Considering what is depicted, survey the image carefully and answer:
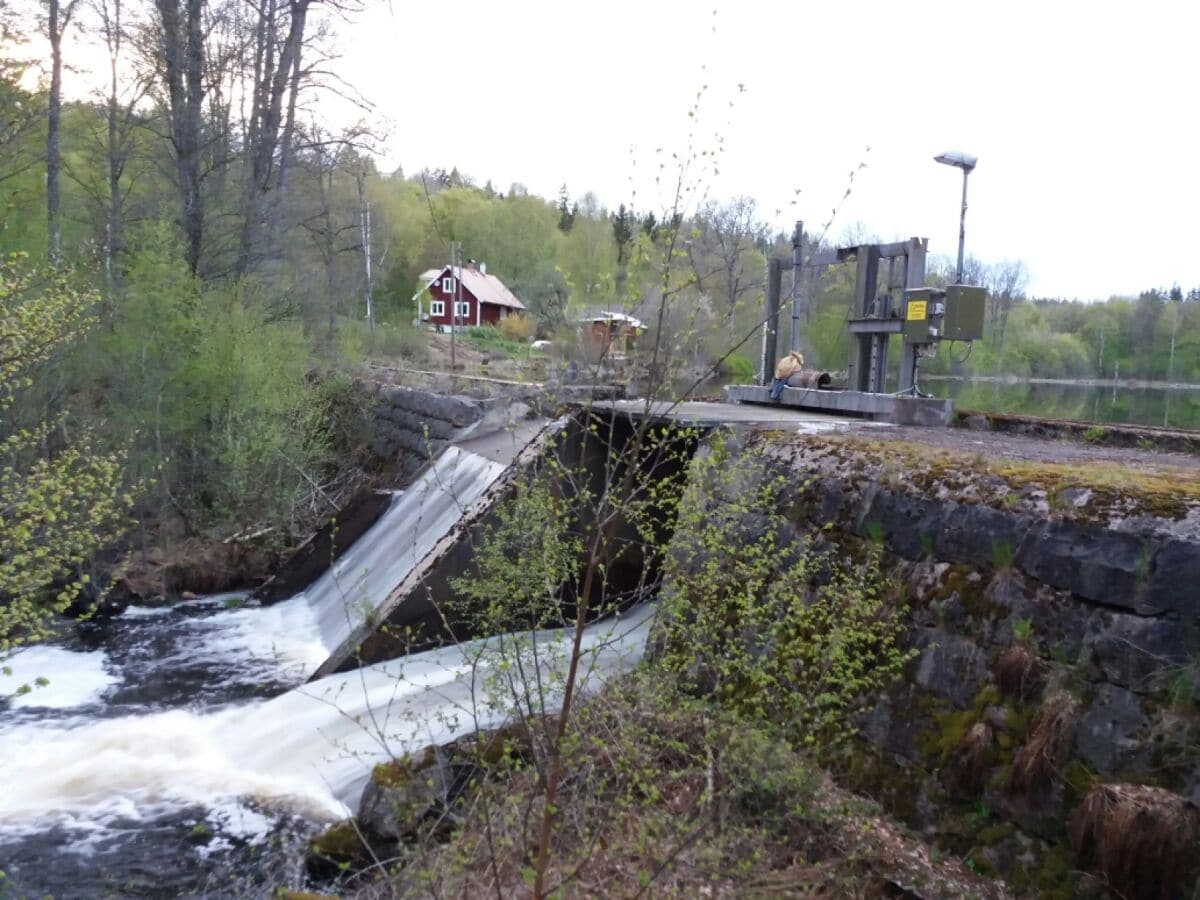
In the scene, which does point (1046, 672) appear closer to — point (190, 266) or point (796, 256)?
point (796, 256)

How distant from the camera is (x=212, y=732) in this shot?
9.21m

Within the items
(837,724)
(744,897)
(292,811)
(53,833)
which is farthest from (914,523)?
(53,833)

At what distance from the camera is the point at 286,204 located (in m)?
20.7

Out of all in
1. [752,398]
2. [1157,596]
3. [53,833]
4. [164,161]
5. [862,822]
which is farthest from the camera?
[164,161]

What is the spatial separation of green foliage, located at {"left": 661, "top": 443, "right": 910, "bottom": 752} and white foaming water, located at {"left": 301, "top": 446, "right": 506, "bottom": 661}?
5.03 m

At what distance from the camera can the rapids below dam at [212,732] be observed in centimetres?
680

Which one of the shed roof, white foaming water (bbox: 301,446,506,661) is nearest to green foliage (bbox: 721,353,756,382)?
white foaming water (bbox: 301,446,506,661)

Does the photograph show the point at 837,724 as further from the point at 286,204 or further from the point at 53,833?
the point at 286,204

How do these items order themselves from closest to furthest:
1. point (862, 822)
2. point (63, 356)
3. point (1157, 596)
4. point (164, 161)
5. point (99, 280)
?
1. point (1157, 596)
2. point (862, 822)
3. point (63, 356)
4. point (99, 280)
5. point (164, 161)

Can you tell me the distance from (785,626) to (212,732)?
5.84 metres

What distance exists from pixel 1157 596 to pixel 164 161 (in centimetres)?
2036

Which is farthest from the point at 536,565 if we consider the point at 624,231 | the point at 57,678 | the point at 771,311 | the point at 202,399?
the point at 202,399

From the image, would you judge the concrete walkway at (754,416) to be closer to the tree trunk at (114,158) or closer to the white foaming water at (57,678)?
the white foaming water at (57,678)

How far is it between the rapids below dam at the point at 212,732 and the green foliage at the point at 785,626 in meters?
0.67
